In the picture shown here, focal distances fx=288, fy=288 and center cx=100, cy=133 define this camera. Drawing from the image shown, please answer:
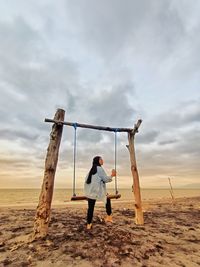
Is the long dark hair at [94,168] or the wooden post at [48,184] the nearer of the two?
the wooden post at [48,184]

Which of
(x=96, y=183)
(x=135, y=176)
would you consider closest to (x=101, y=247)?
(x=96, y=183)


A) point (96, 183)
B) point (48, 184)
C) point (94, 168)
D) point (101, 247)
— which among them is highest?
point (94, 168)

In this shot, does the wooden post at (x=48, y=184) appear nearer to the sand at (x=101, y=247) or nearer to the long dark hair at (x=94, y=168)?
the sand at (x=101, y=247)

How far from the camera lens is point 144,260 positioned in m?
6.80

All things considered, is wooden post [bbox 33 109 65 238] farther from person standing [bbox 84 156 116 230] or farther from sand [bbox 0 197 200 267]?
person standing [bbox 84 156 116 230]

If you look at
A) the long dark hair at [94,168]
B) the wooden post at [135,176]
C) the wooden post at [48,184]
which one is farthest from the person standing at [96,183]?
the wooden post at [135,176]

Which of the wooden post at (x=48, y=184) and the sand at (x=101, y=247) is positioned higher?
the wooden post at (x=48, y=184)

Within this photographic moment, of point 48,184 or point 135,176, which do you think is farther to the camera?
point 135,176

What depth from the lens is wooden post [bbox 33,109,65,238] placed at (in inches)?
333

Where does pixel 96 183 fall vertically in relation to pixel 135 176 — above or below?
below

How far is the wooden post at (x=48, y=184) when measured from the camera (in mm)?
8461

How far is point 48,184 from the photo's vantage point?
8773mm

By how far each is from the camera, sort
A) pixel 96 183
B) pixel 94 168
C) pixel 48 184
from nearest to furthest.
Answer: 1. pixel 48 184
2. pixel 96 183
3. pixel 94 168

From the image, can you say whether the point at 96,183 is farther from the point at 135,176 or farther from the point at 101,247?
the point at 101,247
